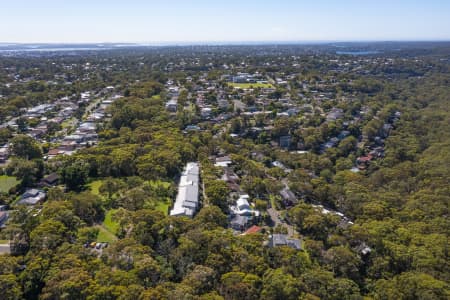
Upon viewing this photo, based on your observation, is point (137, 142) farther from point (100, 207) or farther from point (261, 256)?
point (261, 256)

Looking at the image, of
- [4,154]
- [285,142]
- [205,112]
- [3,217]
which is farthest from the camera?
[205,112]

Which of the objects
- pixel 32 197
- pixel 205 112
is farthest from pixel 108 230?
pixel 205 112

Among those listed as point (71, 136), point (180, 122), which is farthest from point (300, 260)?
point (71, 136)

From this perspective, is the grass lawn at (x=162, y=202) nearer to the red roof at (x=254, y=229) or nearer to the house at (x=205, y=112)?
the red roof at (x=254, y=229)

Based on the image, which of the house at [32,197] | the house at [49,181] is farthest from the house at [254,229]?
the house at [49,181]

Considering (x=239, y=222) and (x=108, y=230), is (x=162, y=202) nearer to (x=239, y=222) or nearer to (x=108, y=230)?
(x=108, y=230)

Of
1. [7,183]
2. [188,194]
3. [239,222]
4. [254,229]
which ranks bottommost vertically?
[254,229]
